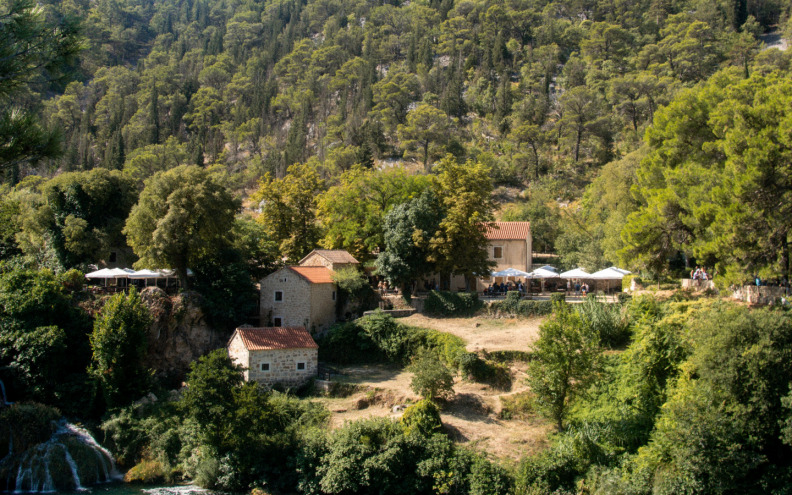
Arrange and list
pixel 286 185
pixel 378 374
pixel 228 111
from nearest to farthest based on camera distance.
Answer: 1. pixel 378 374
2. pixel 286 185
3. pixel 228 111

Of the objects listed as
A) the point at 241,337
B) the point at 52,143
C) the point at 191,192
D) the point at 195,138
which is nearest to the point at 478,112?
the point at 195,138

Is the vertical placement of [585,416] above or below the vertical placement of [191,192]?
below

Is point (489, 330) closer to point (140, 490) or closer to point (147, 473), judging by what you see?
point (147, 473)

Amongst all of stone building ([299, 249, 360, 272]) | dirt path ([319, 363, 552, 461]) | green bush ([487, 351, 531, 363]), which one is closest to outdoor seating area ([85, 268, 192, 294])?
stone building ([299, 249, 360, 272])

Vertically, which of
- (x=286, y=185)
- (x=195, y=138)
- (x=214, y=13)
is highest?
(x=214, y=13)

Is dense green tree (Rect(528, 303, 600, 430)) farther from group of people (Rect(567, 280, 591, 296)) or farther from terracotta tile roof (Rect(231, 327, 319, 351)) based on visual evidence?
group of people (Rect(567, 280, 591, 296))

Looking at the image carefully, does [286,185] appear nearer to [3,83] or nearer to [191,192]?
[191,192]

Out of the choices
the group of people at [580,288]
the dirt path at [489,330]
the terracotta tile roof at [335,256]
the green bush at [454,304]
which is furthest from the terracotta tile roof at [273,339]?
the group of people at [580,288]
